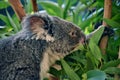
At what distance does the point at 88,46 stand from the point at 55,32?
314mm

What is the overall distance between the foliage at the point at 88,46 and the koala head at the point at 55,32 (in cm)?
7

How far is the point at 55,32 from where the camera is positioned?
5.41 feet

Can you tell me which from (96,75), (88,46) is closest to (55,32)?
(88,46)

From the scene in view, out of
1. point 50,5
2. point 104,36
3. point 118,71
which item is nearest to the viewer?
point 118,71

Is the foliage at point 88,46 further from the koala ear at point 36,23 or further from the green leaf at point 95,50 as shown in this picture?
the koala ear at point 36,23

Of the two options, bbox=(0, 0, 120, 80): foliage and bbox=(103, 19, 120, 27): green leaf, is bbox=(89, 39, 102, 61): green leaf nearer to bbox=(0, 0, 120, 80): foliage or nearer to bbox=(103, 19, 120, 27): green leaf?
bbox=(0, 0, 120, 80): foliage

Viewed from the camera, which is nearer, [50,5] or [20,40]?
[20,40]

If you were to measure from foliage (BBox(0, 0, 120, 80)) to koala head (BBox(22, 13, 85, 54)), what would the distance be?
0.22 ft

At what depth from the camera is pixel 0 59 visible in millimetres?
1548

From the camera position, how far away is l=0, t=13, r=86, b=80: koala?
1495 millimetres

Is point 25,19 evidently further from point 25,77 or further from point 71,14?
point 71,14

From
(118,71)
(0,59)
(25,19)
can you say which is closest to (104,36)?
(118,71)

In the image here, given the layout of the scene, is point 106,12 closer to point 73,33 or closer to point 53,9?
point 73,33

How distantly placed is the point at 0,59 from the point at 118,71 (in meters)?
0.63
